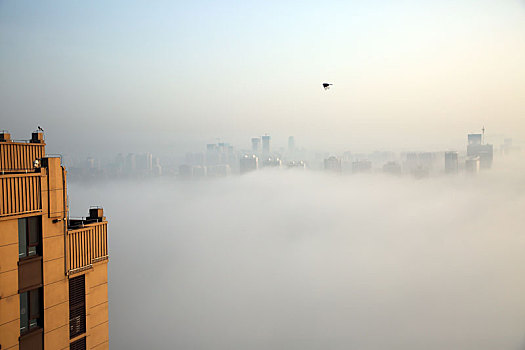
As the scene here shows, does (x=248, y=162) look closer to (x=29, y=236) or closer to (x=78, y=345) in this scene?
(x=78, y=345)

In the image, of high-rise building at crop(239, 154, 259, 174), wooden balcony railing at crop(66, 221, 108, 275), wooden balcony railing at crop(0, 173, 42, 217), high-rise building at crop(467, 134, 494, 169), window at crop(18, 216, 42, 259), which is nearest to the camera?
wooden balcony railing at crop(0, 173, 42, 217)

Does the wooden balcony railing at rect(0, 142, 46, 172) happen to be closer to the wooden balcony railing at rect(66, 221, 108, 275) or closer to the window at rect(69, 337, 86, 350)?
the wooden balcony railing at rect(66, 221, 108, 275)

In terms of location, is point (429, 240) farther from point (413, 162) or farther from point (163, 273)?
point (163, 273)

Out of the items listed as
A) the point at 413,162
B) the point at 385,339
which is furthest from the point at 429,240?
the point at 413,162

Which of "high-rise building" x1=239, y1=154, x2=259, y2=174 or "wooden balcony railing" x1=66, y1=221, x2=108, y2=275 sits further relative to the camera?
"high-rise building" x1=239, y1=154, x2=259, y2=174

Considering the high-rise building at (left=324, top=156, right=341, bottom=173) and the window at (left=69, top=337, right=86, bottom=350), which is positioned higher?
the high-rise building at (left=324, top=156, right=341, bottom=173)

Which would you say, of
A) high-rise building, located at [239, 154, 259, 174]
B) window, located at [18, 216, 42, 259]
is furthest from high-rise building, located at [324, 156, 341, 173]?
window, located at [18, 216, 42, 259]

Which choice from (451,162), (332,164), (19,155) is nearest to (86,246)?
(19,155)

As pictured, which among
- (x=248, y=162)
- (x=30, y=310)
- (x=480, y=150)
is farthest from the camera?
(x=248, y=162)
